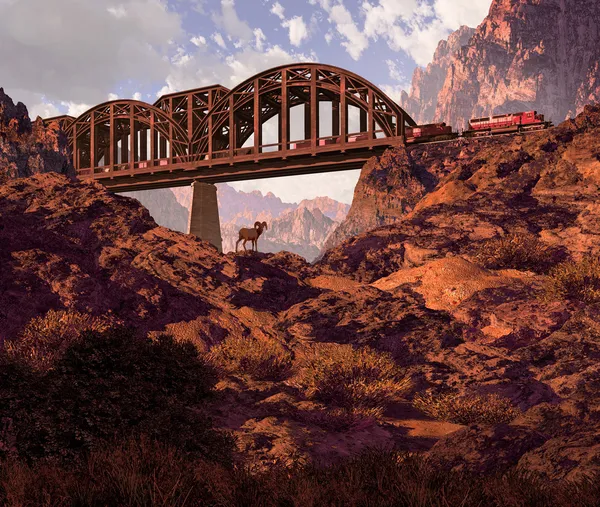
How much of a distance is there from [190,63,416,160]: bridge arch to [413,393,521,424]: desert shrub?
35317mm

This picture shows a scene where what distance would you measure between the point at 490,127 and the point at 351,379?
1353 inches

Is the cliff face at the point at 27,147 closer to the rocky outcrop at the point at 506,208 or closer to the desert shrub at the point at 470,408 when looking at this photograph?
the rocky outcrop at the point at 506,208

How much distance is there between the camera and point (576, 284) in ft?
49.7

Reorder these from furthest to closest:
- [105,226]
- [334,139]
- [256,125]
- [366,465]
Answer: [256,125] < [334,139] < [105,226] < [366,465]

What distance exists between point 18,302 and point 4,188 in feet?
28.7

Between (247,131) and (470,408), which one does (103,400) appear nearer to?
(470,408)

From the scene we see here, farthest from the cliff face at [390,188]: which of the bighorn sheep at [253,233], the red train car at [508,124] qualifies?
the bighorn sheep at [253,233]

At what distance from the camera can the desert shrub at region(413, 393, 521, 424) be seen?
1035cm

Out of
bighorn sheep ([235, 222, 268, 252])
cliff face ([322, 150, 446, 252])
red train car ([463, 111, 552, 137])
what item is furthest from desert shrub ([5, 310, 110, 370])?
red train car ([463, 111, 552, 137])

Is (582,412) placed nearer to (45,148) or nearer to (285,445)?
(285,445)

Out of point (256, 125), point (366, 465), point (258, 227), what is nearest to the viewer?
point (366, 465)

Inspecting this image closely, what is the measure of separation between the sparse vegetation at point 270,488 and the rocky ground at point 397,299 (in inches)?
69.8

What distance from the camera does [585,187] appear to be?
869 inches

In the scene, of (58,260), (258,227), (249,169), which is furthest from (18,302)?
(249,169)
